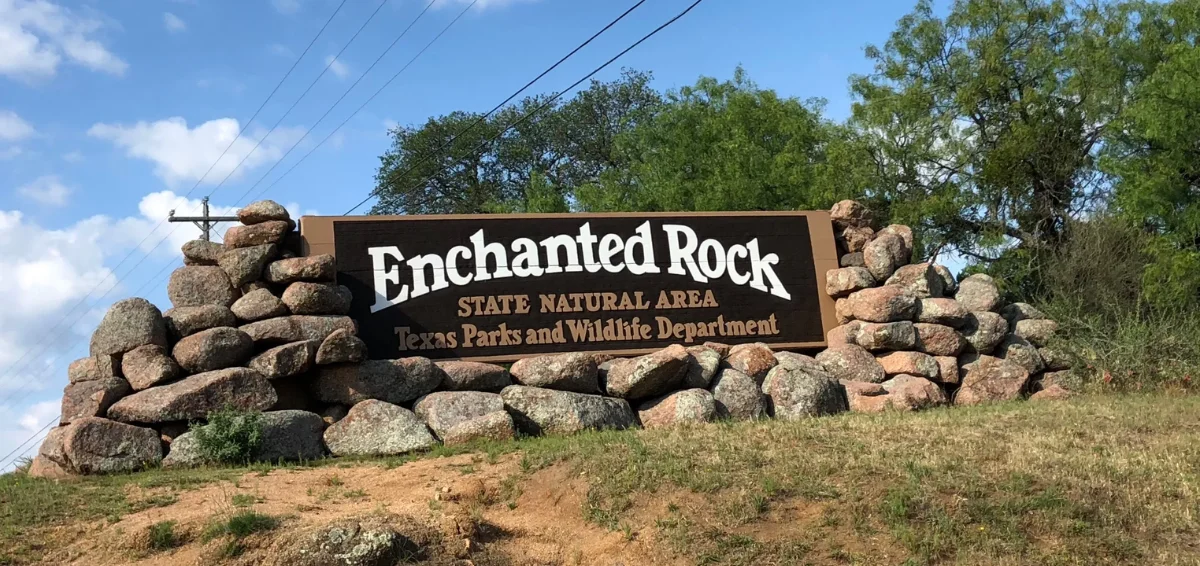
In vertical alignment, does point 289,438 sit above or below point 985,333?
below

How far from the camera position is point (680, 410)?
15.3 metres

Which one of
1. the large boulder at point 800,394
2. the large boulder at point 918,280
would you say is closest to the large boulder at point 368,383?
the large boulder at point 800,394


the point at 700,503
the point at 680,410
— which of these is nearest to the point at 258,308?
the point at 680,410

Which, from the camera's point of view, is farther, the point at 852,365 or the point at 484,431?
the point at 852,365

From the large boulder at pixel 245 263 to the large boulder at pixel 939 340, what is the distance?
33.5 ft

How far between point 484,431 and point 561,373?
67.5 inches

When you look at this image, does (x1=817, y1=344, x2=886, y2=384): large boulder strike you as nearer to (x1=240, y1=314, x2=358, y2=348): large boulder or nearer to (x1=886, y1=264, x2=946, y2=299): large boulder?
(x1=886, y1=264, x2=946, y2=299): large boulder

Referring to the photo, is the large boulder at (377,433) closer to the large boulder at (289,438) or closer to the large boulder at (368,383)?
the large boulder at (289,438)

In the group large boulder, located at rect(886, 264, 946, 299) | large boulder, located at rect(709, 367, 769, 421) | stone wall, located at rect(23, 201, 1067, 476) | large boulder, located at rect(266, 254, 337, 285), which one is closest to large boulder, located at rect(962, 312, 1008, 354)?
stone wall, located at rect(23, 201, 1067, 476)

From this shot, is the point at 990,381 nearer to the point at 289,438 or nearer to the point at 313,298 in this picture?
the point at 313,298

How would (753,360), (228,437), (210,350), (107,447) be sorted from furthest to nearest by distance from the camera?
1. (753,360)
2. (210,350)
3. (228,437)
4. (107,447)

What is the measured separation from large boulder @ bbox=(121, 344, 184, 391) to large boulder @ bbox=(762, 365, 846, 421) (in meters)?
8.18

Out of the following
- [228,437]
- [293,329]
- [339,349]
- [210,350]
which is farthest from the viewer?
[293,329]

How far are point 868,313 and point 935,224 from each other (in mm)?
11072
